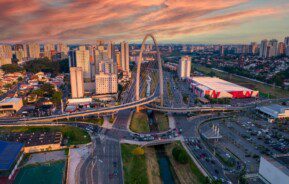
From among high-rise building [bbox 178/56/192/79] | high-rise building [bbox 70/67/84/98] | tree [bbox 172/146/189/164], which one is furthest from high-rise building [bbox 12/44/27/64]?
tree [bbox 172/146/189/164]

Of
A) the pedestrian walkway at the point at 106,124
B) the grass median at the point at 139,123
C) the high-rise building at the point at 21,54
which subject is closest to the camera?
the grass median at the point at 139,123

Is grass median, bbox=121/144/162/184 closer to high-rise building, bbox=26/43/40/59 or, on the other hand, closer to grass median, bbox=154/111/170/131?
grass median, bbox=154/111/170/131

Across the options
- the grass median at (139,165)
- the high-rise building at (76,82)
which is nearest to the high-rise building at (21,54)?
the high-rise building at (76,82)

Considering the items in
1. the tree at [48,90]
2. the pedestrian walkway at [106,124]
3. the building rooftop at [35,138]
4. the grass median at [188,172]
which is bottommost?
the grass median at [188,172]

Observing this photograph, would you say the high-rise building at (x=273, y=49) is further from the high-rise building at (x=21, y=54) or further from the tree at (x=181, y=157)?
the high-rise building at (x=21, y=54)

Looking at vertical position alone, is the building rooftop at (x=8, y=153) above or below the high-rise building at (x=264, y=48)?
below

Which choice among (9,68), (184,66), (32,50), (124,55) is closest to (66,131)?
(184,66)
